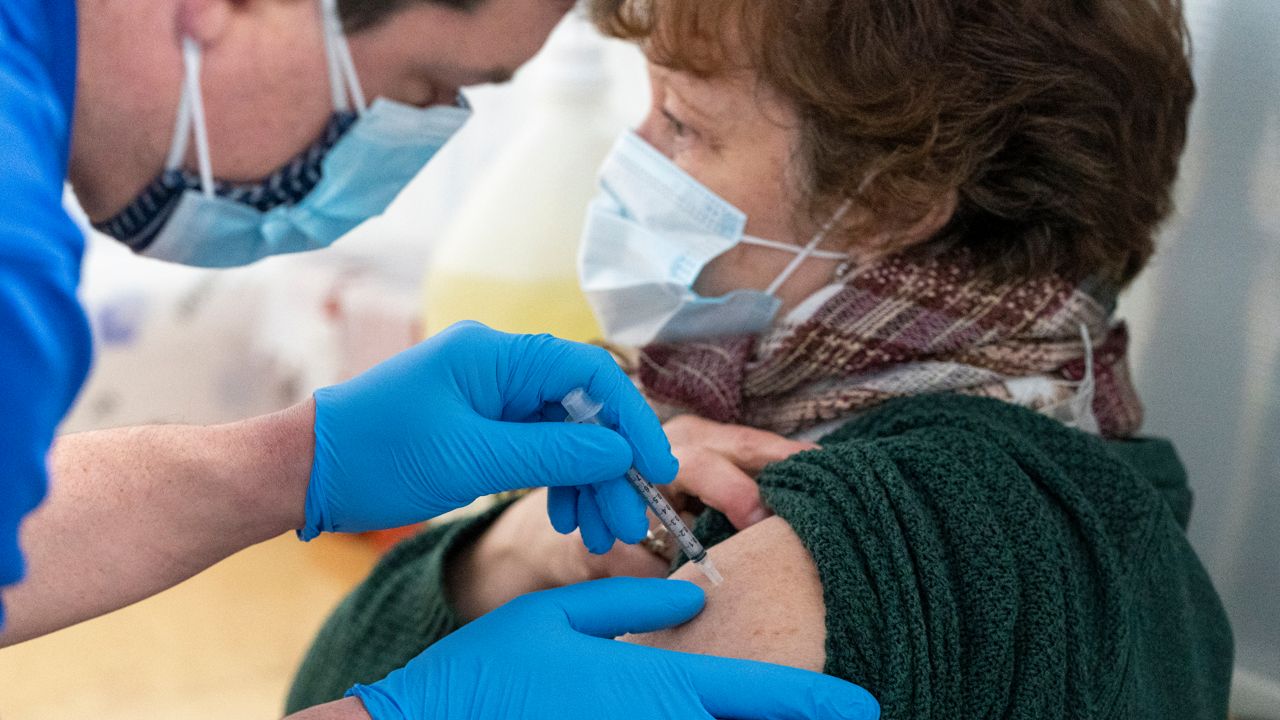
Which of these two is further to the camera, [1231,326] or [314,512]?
[1231,326]

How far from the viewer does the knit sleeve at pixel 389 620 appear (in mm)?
1581

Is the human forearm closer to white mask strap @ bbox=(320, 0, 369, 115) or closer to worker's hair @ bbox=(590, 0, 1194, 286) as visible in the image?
white mask strap @ bbox=(320, 0, 369, 115)

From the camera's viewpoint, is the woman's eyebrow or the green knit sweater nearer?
the green knit sweater

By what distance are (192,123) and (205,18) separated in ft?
0.32

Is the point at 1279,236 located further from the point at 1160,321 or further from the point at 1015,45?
the point at 1015,45

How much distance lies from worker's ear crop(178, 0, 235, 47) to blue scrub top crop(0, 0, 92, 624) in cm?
22

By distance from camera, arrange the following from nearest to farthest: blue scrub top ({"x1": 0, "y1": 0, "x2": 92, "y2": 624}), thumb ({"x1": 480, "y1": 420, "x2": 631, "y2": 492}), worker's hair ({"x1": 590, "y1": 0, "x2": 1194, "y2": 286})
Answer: blue scrub top ({"x1": 0, "y1": 0, "x2": 92, "y2": 624}) → thumb ({"x1": 480, "y1": 420, "x2": 631, "y2": 492}) → worker's hair ({"x1": 590, "y1": 0, "x2": 1194, "y2": 286})

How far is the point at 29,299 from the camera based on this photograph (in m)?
0.71

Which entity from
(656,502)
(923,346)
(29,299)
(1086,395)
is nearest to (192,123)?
(29,299)

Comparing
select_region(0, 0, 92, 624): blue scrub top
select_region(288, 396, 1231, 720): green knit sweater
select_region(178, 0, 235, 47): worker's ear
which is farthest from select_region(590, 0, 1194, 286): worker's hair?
select_region(0, 0, 92, 624): blue scrub top

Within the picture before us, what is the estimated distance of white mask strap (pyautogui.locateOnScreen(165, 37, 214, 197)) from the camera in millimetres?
1053

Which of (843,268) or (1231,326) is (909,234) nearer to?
(843,268)

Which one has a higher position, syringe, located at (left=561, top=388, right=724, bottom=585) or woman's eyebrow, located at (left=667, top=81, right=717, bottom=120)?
woman's eyebrow, located at (left=667, top=81, right=717, bottom=120)

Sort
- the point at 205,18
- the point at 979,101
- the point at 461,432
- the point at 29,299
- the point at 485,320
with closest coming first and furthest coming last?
the point at 29,299 < the point at 205,18 < the point at 461,432 < the point at 979,101 < the point at 485,320
